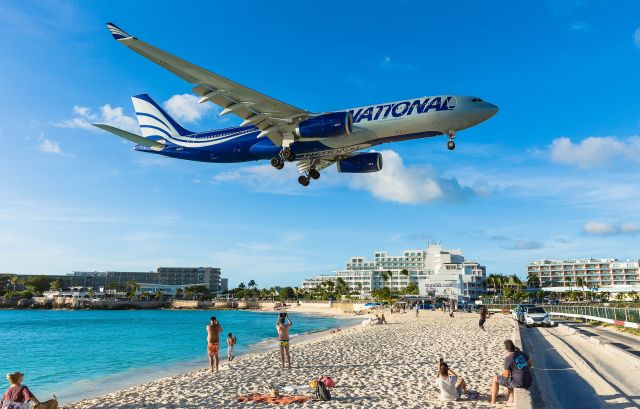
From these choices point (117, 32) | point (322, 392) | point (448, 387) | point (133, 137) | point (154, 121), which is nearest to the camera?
point (448, 387)

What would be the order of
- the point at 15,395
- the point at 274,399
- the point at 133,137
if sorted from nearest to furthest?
1. the point at 15,395
2. the point at 274,399
3. the point at 133,137

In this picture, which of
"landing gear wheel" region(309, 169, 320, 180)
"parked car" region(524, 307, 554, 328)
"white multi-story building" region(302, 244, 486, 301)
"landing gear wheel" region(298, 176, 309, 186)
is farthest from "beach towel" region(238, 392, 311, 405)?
"white multi-story building" region(302, 244, 486, 301)

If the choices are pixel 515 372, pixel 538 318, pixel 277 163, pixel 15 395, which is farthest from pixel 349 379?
pixel 538 318

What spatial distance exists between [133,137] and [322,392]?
18742 millimetres

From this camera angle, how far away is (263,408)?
474 inches

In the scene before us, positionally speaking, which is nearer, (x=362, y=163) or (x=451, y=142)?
(x=451, y=142)

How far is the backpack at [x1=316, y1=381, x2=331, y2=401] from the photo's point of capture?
12609 millimetres

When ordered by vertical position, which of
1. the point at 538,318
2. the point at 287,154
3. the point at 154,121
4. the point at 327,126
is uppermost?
the point at 154,121

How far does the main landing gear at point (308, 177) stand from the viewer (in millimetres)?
27219

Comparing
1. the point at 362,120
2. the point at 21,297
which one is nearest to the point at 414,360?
the point at 362,120

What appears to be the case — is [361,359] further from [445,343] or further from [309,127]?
[309,127]

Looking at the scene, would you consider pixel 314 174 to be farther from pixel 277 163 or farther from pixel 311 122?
pixel 311 122

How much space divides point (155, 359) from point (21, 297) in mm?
188539

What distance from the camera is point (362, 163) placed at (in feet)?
86.7
